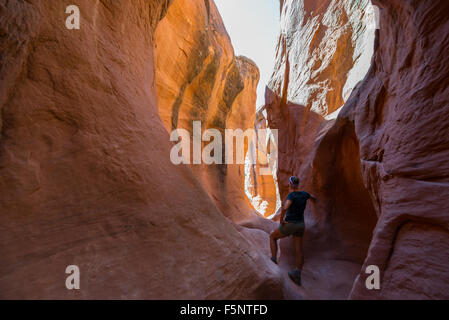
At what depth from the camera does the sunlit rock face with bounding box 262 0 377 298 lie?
14.1ft

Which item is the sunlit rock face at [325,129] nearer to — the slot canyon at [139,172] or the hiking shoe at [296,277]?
the hiking shoe at [296,277]

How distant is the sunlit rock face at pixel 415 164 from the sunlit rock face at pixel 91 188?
1.25 meters

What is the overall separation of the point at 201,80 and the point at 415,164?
18.0 feet

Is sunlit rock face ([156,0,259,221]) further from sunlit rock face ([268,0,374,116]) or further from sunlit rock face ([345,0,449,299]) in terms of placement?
sunlit rock face ([345,0,449,299])

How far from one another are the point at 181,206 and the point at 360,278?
217cm

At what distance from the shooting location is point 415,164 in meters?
2.08

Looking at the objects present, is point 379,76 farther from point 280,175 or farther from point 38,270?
point 280,175

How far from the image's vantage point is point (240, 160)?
883cm

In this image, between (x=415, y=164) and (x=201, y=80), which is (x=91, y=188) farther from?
(x=201, y=80)

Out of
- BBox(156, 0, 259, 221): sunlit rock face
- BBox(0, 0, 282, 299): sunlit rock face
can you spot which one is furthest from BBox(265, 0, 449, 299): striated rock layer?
BBox(156, 0, 259, 221): sunlit rock face

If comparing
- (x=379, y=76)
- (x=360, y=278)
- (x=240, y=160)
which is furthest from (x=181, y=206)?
(x=240, y=160)

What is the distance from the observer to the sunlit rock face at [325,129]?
4.30m

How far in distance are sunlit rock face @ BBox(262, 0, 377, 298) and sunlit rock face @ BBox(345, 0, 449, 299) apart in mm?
1580

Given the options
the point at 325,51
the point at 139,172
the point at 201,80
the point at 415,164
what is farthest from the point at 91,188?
the point at 325,51
